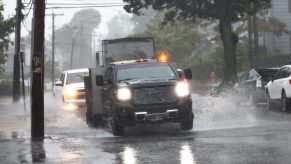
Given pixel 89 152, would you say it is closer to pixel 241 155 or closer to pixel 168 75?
pixel 241 155

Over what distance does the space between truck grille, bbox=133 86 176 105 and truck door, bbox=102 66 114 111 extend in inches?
52.4

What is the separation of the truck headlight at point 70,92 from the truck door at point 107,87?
28.9 feet

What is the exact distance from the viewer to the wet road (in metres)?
12.1

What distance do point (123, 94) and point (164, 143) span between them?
2.43m

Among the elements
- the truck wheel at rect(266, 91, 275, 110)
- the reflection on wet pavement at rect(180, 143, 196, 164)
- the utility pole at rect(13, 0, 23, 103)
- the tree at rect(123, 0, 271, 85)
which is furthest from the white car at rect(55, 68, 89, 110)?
the tree at rect(123, 0, 271, 85)

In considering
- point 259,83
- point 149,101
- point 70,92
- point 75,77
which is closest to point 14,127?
point 149,101

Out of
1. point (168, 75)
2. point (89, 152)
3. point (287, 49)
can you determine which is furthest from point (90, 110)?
point (287, 49)

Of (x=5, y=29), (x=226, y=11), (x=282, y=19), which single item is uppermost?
(x=282, y=19)

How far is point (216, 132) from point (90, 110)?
532 cm

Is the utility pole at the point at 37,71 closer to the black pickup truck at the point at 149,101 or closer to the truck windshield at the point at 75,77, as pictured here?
the black pickup truck at the point at 149,101

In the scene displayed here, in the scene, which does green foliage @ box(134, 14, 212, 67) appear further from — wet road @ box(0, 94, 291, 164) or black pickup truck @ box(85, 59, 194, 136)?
black pickup truck @ box(85, 59, 194, 136)

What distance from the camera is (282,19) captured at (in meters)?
56.2

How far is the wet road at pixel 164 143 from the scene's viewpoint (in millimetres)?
12109

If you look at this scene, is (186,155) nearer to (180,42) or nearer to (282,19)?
(282,19)
